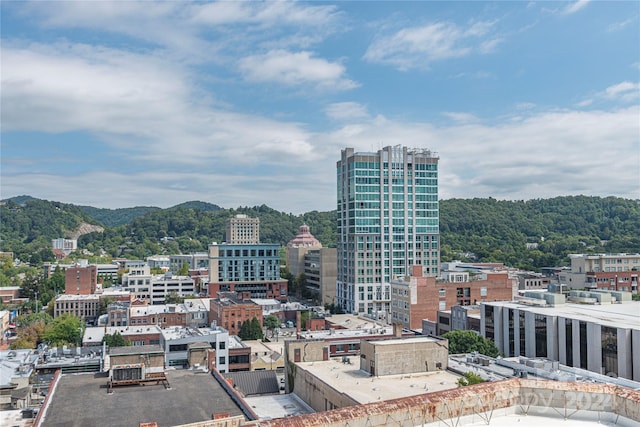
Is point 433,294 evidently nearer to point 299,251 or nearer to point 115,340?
point 115,340

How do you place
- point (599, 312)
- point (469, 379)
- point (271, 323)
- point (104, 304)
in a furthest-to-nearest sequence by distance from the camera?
point (104, 304), point (271, 323), point (599, 312), point (469, 379)

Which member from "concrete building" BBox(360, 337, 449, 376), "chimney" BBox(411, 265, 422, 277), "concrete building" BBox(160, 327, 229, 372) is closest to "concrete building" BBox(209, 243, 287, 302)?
"chimney" BBox(411, 265, 422, 277)

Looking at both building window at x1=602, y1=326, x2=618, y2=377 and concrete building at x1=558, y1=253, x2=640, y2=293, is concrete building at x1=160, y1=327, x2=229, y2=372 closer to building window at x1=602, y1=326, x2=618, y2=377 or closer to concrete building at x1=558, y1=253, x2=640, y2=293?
building window at x1=602, y1=326, x2=618, y2=377

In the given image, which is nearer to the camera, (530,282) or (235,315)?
(235,315)

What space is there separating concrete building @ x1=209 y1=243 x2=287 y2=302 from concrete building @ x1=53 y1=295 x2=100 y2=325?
97.5ft

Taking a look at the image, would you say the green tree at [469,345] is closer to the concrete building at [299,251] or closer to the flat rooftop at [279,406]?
the flat rooftop at [279,406]

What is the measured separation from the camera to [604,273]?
116m

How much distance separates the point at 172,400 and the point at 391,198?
295 feet

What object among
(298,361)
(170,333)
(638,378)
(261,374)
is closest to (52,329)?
(170,333)

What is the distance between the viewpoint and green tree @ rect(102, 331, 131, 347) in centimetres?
7162

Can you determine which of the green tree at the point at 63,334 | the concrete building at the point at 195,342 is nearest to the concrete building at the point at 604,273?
the concrete building at the point at 195,342

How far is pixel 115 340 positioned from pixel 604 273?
310 ft

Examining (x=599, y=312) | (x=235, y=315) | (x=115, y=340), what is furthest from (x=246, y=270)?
(x=599, y=312)

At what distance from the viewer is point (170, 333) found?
70.7 meters
